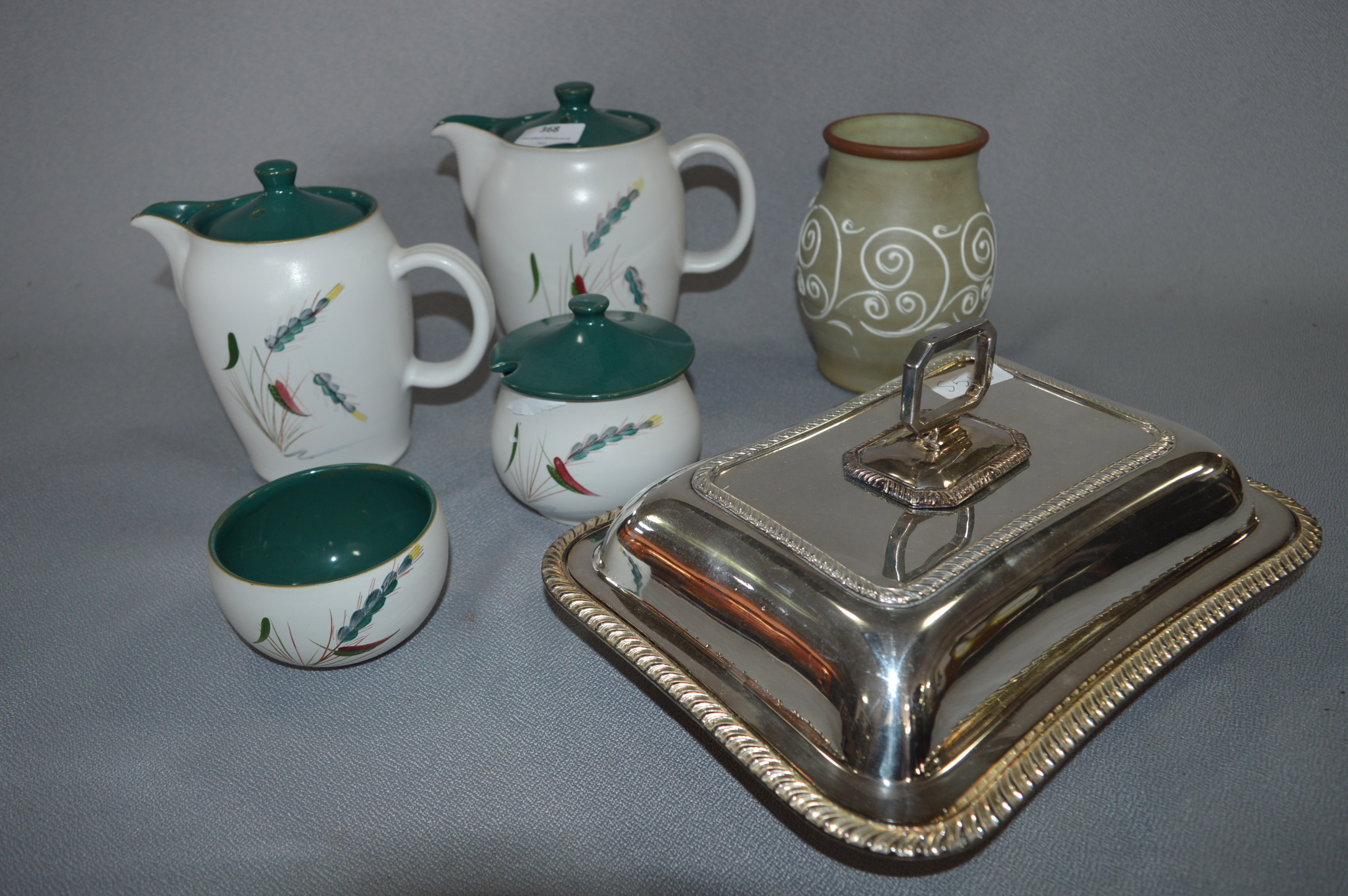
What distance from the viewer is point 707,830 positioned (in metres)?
0.60

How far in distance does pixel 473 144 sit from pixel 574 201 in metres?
0.15

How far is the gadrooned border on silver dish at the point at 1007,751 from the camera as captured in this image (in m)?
0.49

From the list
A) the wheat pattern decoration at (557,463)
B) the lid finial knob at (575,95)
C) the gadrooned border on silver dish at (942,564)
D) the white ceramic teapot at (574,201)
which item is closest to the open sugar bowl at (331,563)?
the wheat pattern decoration at (557,463)

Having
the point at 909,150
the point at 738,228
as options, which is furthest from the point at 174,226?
the point at 909,150

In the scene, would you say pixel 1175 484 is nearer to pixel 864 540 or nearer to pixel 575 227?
pixel 864 540

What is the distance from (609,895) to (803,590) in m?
0.22

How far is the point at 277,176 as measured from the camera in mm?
818

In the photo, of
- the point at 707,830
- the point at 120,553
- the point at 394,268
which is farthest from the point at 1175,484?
the point at 120,553

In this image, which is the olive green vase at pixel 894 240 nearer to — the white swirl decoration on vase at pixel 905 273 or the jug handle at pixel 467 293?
the white swirl decoration on vase at pixel 905 273

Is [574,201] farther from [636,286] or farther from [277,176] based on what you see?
[277,176]

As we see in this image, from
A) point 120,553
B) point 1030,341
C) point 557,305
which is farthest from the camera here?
point 1030,341

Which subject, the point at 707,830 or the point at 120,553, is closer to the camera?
the point at 707,830

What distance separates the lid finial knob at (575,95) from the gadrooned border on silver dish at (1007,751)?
0.53m

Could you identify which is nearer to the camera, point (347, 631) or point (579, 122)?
point (347, 631)
